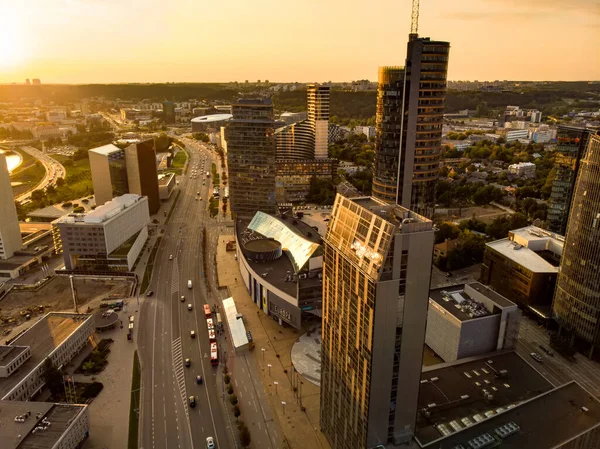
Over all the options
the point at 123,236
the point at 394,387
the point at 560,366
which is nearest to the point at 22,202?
the point at 123,236

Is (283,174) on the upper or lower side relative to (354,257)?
lower

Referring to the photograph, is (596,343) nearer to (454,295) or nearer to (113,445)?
(454,295)

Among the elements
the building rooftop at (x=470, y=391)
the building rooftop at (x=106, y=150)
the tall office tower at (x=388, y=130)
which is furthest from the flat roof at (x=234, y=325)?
the building rooftop at (x=106, y=150)

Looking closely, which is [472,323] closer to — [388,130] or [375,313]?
[375,313]

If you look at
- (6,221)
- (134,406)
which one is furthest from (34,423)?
(6,221)

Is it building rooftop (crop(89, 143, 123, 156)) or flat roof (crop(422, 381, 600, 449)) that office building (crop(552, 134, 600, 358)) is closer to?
flat roof (crop(422, 381, 600, 449))

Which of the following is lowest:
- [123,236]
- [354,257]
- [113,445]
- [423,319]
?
[113,445]

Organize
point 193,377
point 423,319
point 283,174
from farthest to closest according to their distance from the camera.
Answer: point 283,174
point 193,377
point 423,319
